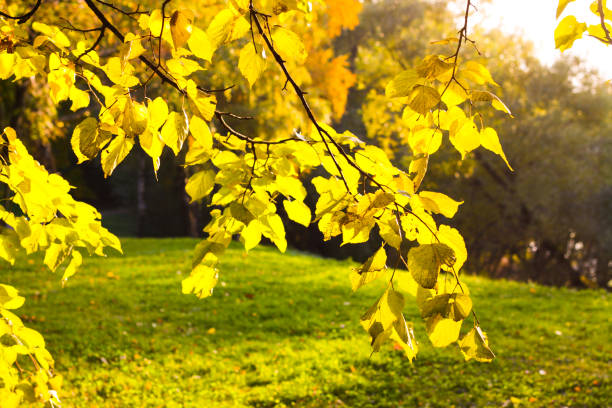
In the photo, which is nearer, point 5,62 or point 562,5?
point 562,5

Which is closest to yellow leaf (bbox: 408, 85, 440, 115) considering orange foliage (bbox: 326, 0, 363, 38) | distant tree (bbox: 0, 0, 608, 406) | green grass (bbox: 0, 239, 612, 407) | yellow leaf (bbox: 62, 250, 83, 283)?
distant tree (bbox: 0, 0, 608, 406)

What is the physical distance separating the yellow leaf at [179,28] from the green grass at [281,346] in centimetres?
429

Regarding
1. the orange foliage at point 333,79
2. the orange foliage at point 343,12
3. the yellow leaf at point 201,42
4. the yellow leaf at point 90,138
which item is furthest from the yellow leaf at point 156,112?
the orange foliage at point 343,12

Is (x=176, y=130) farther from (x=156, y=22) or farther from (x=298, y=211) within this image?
(x=298, y=211)

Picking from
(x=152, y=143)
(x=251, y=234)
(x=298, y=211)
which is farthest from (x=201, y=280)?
(x=152, y=143)

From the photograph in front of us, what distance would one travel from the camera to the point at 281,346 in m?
6.55

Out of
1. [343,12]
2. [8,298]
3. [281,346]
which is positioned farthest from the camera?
[343,12]

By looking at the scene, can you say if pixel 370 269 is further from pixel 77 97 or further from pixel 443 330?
pixel 77 97

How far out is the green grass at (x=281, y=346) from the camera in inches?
204

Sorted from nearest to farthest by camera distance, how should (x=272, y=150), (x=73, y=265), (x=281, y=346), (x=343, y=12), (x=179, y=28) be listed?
(x=179, y=28) → (x=272, y=150) → (x=73, y=265) → (x=281, y=346) → (x=343, y=12)

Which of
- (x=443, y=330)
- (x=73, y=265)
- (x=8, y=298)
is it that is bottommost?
(x=8, y=298)

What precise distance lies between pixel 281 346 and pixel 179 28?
5.80 meters

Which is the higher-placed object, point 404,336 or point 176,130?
point 176,130

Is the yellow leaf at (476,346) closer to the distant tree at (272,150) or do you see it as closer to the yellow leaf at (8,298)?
the distant tree at (272,150)
